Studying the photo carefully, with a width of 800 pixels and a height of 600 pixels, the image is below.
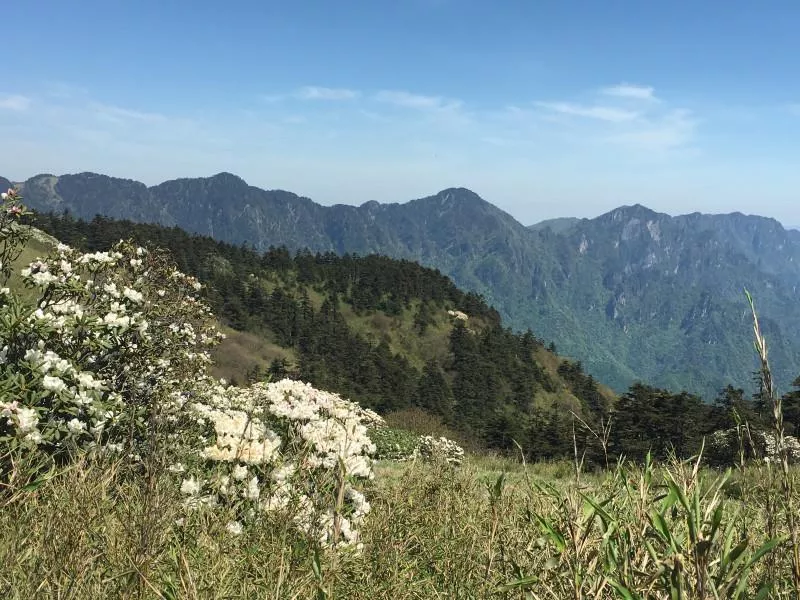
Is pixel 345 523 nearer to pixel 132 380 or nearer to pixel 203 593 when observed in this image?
pixel 203 593

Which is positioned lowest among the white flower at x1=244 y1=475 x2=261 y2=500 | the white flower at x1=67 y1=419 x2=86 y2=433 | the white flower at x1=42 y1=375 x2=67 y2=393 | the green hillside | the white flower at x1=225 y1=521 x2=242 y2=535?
the green hillside

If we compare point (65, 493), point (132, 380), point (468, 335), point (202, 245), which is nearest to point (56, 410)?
point (132, 380)

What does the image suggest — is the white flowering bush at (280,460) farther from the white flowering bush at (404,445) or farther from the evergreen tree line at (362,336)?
the evergreen tree line at (362,336)

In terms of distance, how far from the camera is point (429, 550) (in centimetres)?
471

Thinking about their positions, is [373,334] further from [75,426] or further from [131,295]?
[75,426]

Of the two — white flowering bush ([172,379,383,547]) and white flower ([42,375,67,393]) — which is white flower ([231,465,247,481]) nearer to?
white flowering bush ([172,379,383,547])

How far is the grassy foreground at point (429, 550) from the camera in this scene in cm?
157

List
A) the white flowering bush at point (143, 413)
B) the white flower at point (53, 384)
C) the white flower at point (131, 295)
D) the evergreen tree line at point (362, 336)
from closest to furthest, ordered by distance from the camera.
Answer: the white flowering bush at point (143, 413)
the white flower at point (53, 384)
the white flower at point (131, 295)
the evergreen tree line at point (362, 336)

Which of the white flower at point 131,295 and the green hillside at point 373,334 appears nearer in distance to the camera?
the white flower at point 131,295

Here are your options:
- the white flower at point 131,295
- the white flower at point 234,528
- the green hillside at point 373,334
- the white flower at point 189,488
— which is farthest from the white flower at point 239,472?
the green hillside at point 373,334

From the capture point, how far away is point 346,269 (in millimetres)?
149375

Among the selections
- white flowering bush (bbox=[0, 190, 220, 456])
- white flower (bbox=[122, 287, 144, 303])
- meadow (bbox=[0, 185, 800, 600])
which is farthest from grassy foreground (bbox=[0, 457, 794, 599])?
white flower (bbox=[122, 287, 144, 303])

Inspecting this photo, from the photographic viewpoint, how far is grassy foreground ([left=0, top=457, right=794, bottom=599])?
1.57 meters

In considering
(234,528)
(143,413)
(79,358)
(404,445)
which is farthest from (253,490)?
(404,445)
